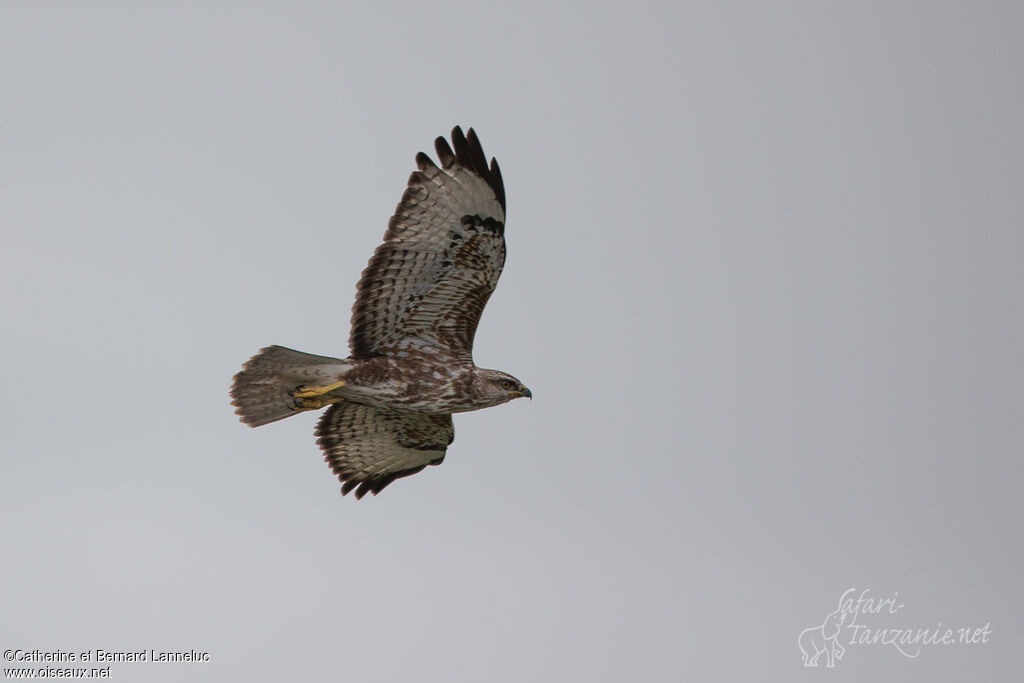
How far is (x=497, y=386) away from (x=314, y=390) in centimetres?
159

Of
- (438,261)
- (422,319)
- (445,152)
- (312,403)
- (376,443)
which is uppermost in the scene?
(445,152)

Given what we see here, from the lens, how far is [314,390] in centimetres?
1289

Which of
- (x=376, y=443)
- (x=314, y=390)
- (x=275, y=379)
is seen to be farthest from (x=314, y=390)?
(x=376, y=443)

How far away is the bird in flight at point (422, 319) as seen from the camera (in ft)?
41.1

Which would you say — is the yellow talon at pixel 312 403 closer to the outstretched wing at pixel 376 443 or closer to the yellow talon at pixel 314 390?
the yellow talon at pixel 314 390

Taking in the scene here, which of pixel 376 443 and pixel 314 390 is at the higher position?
pixel 314 390

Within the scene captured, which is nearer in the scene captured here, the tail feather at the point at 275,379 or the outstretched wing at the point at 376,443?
the tail feather at the point at 275,379

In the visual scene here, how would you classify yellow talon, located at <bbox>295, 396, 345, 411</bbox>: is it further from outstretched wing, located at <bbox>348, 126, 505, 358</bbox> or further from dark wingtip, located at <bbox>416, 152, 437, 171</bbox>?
dark wingtip, located at <bbox>416, 152, 437, 171</bbox>

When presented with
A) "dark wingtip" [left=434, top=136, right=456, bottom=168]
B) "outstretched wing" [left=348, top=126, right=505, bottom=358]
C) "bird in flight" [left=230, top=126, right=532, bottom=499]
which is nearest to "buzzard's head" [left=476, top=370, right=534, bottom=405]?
"bird in flight" [left=230, top=126, right=532, bottom=499]

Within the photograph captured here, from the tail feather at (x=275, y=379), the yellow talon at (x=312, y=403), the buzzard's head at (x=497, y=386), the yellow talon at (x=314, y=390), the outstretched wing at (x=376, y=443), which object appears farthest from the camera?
the outstretched wing at (x=376, y=443)

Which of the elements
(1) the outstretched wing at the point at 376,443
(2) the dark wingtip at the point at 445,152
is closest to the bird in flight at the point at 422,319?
(2) the dark wingtip at the point at 445,152

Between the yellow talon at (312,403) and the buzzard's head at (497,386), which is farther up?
the buzzard's head at (497,386)

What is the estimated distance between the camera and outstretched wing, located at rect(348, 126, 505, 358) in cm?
1252

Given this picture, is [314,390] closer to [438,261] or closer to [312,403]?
[312,403]
